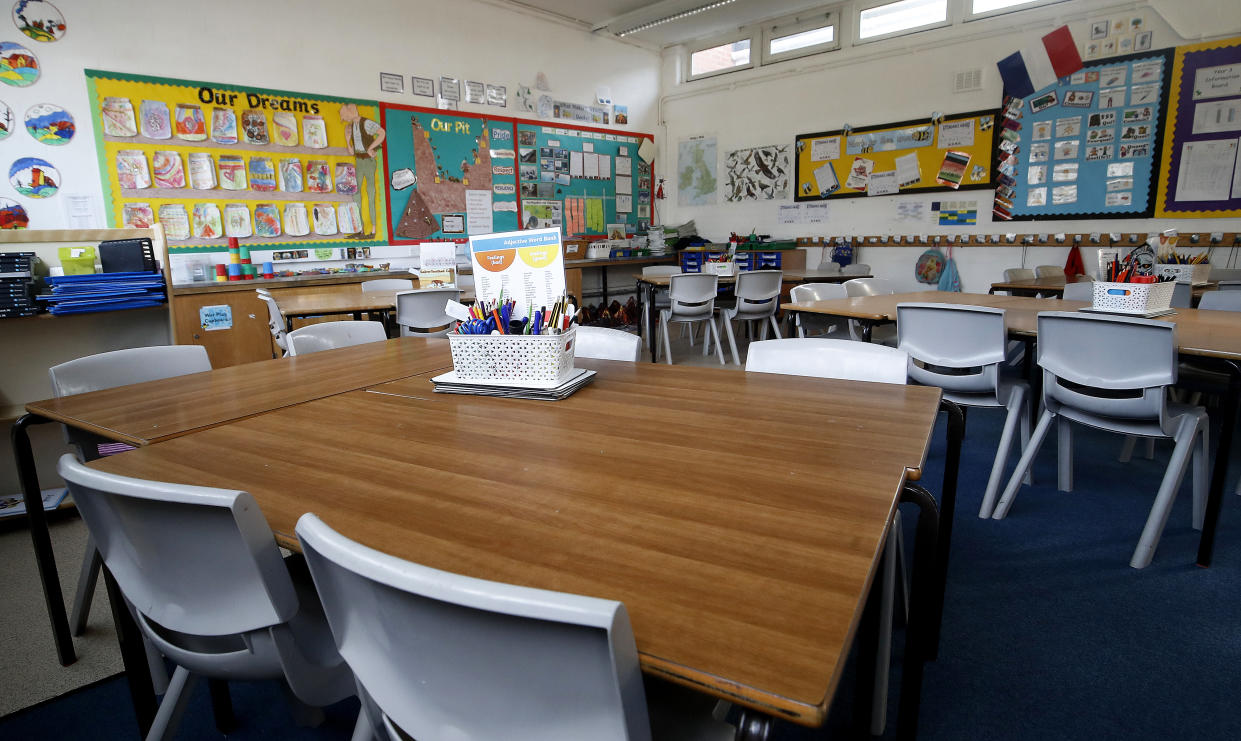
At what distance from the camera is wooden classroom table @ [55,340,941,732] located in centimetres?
53

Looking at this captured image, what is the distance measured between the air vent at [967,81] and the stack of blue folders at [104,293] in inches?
234

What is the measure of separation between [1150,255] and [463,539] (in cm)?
282

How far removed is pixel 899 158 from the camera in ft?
18.7

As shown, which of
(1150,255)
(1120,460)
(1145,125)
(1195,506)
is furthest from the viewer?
(1145,125)

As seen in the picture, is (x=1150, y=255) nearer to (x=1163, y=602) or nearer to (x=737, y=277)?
(x=1163, y=602)

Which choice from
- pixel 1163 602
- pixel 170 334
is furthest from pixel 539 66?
pixel 1163 602

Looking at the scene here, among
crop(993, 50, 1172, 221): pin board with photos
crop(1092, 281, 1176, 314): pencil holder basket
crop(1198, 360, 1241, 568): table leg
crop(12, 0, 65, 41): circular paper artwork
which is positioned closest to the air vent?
crop(993, 50, 1172, 221): pin board with photos

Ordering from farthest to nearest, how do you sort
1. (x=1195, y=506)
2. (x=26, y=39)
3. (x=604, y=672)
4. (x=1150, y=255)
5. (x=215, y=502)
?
(x=26, y=39) → (x=1150, y=255) → (x=1195, y=506) → (x=215, y=502) → (x=604, y=672)

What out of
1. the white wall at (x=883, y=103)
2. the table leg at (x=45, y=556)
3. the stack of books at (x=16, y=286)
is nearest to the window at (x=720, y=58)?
the white wall at (x=883, y=103)

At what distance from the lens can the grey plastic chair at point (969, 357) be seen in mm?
2178

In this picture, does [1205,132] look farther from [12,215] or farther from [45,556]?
[12,215]

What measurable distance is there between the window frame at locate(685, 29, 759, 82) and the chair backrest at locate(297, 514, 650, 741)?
23.4 feet

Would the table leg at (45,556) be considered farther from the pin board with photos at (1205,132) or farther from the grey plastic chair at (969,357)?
the pin board with photos at (1205,132)

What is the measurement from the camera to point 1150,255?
2.35 meters
